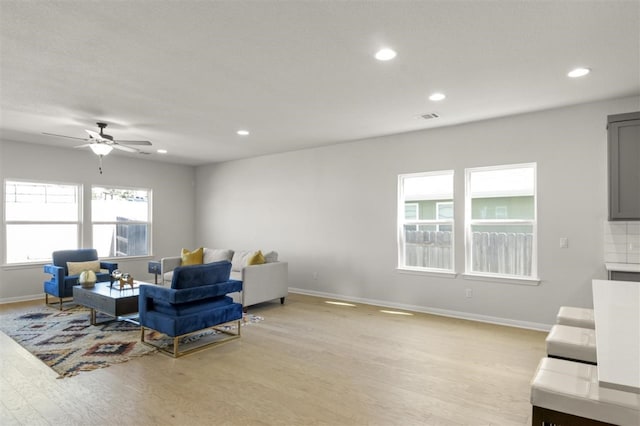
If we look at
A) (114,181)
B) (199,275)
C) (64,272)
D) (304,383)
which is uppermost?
(114,181)

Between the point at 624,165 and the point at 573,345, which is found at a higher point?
the point at 624,165

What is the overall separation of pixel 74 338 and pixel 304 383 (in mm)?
2939

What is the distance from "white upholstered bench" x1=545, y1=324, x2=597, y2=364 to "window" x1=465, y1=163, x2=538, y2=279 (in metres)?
2.54

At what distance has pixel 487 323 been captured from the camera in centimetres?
492

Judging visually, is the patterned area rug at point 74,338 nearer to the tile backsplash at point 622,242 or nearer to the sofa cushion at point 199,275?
the sofa cushion at point 199,275

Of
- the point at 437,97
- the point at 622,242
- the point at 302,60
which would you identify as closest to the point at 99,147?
the point at 302,60

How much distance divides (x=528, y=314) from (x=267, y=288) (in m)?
3.65

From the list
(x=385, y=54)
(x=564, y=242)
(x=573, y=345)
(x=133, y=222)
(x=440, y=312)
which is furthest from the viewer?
(x=133, y=222)

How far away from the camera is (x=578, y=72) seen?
11.3ft

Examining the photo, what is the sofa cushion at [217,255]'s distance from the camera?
6719 mm

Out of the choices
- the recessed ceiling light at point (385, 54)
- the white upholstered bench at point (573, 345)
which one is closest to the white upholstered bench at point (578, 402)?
the white upholstered bench at point (573, 345)

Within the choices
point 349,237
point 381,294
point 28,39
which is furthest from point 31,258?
point 381,294

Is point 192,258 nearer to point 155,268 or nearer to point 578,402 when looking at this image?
point 155,268

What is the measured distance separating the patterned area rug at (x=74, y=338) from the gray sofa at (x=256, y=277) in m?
0.38
